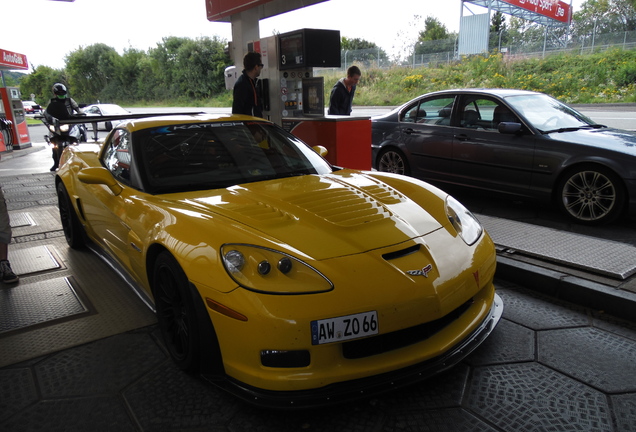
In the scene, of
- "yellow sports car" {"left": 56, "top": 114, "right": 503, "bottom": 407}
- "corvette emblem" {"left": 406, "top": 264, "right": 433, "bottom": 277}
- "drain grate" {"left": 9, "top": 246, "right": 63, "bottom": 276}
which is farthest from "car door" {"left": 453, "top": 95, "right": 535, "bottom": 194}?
"drain grate" {"left": 9, "top": 246, "right": 63, "bottom": 276}

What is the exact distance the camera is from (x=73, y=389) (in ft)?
7.61

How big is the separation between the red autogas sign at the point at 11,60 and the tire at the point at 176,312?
63.1ft

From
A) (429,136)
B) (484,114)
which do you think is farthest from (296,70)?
(484,114)

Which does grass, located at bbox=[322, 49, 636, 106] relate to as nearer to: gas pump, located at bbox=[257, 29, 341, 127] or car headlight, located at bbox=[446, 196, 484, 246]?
gas pump, located at bbox=[257, 29, 341, 127]

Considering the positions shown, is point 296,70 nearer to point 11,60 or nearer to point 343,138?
point 343,138

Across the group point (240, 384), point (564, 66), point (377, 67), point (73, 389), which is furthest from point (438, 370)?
point (377, 67)

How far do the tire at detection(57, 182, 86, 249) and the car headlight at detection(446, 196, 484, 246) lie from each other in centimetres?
333

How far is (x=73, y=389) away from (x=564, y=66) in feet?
82.5

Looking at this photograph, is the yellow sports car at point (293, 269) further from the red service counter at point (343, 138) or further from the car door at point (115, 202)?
the red service counter at point (343, 138)

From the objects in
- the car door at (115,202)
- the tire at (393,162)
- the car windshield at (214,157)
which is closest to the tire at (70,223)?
the car door at (115,202)

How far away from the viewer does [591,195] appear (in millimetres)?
4770

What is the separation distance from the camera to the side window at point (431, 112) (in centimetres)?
610

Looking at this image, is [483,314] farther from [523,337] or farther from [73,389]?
[73,389]

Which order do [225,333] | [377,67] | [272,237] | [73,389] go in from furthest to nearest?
[377,67], [73,389], [272,237], [225,333]
